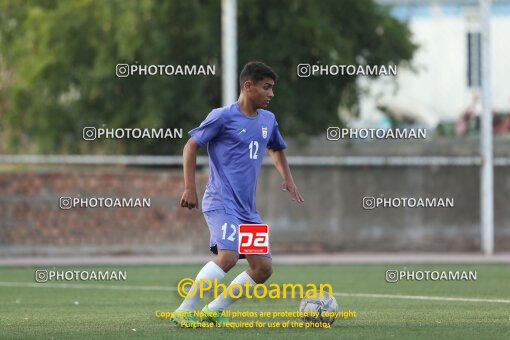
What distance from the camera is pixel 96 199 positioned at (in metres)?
21.1

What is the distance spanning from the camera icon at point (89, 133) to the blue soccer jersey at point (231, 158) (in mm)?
12768

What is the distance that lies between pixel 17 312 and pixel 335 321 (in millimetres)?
3111

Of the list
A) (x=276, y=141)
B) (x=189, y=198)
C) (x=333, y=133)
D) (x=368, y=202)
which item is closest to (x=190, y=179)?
(x=189, y=198)

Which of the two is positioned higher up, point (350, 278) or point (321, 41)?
point (321, 41)

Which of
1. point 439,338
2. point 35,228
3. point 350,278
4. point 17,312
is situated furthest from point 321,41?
point 439,338

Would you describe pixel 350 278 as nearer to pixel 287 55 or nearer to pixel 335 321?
pixel 335 321

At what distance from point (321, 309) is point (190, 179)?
58.4 inches

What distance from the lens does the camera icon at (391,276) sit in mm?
15948

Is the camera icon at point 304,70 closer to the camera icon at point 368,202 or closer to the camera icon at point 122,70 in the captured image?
the camera icon at point 368,202

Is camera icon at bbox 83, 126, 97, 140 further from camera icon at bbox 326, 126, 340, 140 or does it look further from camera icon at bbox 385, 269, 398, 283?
camera icon at bbox 385, 269, 398, 283

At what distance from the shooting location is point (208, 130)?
31.1ft

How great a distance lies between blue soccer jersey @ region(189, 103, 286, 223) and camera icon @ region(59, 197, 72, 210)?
467 inches

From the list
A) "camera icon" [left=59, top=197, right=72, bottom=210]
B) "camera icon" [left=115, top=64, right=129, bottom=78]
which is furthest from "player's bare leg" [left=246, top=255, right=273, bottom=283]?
"camera icon" [left=115, top=64, right=129, bottom=78]

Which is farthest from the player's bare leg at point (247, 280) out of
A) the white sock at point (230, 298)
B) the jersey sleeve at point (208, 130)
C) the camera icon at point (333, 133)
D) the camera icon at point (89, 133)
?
the camera icon at point (89, 133)
